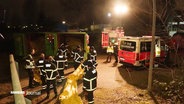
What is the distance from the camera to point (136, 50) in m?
12.6

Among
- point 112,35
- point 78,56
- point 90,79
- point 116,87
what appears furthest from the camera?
point 112,35

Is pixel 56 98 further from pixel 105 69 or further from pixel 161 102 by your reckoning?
pixel 105 69

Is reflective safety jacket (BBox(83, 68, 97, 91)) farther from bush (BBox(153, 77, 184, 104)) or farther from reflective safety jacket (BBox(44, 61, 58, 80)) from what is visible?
bush (BBox(153, 77, 184, 104))

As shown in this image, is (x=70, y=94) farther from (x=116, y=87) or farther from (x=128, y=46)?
(x=128, y=46)

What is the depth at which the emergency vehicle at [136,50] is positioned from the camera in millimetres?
12664

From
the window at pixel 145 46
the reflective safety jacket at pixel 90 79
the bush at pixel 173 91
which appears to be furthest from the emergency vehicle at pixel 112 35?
the reflective safety jacket at pixel 90 79

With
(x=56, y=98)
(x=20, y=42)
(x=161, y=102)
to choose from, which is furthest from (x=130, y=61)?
(x=20, y=42)

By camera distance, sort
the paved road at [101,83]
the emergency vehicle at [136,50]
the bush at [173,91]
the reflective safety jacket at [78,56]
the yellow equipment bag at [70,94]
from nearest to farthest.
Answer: the yellow equipment bag at [70,94] → the bush at [173,91] → the paved road at [101,83] → the reflective safety jacket at [78,56] → the emergency vehicle at [136,50]

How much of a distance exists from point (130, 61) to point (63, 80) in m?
4.51

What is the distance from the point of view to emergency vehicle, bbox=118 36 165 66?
12664mm

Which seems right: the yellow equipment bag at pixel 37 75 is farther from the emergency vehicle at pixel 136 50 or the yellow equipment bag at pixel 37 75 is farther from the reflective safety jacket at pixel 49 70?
the emergency vehicle at pixel 136 50

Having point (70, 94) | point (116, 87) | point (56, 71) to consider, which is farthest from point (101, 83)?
point (70, 94)

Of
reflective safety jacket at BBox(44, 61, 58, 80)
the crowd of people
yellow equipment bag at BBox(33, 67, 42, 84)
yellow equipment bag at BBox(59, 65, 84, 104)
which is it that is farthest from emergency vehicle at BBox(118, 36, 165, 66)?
yellow equipment bag at BBox(59, 65, 84, 104)

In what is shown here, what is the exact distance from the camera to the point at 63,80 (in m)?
11.1
